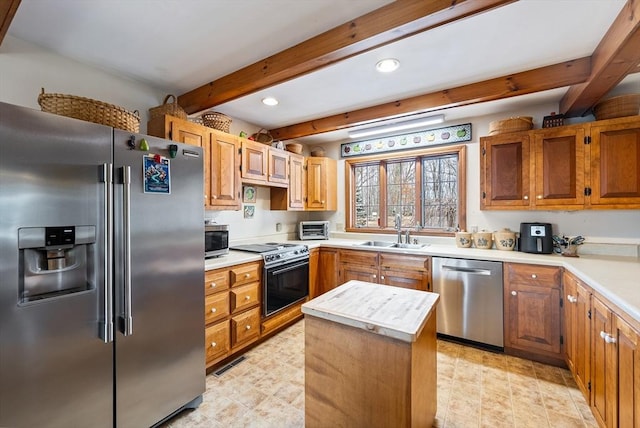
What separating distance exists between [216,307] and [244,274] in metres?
0.39

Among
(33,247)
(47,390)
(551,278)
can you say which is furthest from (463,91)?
(47,390)

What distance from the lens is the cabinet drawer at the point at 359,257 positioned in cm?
334

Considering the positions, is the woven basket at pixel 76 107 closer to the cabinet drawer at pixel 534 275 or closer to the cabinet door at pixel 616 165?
the cabinet drawer at pixel 534 275

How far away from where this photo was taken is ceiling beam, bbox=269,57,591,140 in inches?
84.0

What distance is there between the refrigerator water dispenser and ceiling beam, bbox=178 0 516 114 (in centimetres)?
153

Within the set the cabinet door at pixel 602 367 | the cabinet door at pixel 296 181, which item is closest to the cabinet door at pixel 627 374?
the cabinet door at pixel 602 367

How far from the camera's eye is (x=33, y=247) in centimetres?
129

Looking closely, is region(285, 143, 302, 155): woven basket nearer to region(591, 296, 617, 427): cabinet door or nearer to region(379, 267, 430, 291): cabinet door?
region(379, 267, 430, 291): cabinet door

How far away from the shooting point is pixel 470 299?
9.01 feet

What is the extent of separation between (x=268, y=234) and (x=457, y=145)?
277 centimetres

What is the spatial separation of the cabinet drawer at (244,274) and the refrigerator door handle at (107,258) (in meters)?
1.03

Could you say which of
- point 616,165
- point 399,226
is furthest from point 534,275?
point 399,226

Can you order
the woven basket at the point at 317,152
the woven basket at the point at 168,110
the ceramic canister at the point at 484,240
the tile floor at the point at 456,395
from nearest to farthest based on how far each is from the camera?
1. the tile floor at the point at 456,395
2. the woven basket at the point at 168,110
3. the ceramic canister at the point at 484,240
4. the woven basket at the point at 317,152

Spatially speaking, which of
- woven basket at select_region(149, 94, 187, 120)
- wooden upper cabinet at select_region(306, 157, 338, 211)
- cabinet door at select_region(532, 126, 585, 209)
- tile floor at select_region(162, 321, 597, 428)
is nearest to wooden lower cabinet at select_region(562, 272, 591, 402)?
tile floor at select_region(162, 321, 597, 428)
